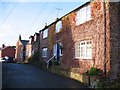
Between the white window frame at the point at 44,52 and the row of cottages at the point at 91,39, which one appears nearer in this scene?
the row of cottages at the point at 91,39

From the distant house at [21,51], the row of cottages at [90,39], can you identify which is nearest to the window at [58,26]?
the row of cottages at [90,39]

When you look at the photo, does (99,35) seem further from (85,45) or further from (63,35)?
(63,35)

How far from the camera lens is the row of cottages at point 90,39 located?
17.5 metres

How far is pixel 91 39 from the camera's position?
19875mm

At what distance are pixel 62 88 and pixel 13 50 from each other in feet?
246

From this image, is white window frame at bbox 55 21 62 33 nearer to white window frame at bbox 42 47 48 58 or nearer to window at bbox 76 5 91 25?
window at bbox 76 5 91 25

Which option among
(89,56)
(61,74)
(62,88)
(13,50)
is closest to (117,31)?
(89,56)

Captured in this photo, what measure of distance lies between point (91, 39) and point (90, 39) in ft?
0.74

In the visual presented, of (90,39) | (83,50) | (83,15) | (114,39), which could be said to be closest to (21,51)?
(83,15)

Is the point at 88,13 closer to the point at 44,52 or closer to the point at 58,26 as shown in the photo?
the point at 58,26

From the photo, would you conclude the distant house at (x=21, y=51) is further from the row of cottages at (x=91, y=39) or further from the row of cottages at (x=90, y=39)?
the row of cottages at (x=91, y=39)

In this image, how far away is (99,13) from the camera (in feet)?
61.8

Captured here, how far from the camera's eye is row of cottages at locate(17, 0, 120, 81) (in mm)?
17453

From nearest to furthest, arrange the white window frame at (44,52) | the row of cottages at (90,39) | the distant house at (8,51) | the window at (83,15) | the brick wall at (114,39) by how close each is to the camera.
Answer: the brick wall at (114,39)
the row of cottages at (90,39)
the window at (83,15)
the white window frame at (44,52)
the distant house at (8,51)
